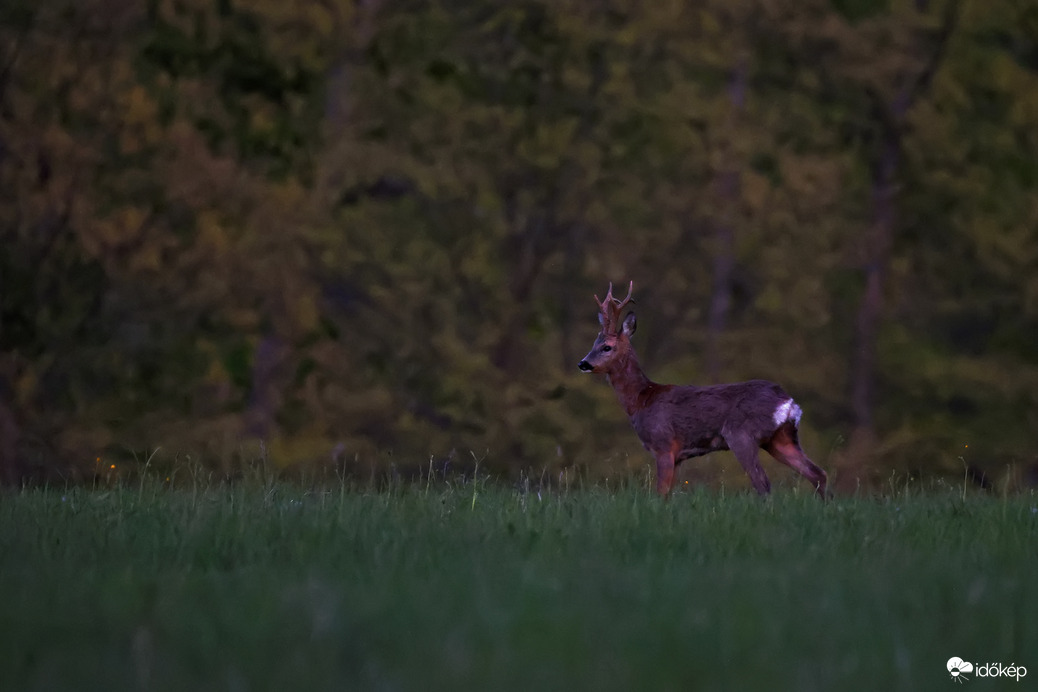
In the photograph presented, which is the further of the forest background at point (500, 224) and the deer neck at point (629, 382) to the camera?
the forest background at point (500, 224)

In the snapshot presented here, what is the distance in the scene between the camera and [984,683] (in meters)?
3.72

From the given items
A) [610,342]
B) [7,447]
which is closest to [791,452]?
[610,342]

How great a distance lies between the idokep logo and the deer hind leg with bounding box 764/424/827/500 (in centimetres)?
641

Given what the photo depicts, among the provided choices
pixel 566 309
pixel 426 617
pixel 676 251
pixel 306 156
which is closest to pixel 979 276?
pixel 676 251

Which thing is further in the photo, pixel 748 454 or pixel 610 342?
pixel 610 342

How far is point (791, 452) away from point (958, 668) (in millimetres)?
6751

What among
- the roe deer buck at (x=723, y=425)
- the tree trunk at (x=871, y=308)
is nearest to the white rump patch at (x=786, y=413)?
the roe deer buck at (x=723, y=425)

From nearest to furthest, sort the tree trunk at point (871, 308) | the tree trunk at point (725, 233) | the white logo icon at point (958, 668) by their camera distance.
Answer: the white logo icon at point (958, 668), the tree trunk at point (725, 233), the tree trunk at point (871, 308)

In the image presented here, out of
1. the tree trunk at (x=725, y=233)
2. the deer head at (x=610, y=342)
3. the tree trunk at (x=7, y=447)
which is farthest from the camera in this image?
the tree trunk at (x=725, y=233)

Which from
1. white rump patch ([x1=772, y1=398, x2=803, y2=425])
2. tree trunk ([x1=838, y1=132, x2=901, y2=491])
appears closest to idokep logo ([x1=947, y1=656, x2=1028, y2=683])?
white rump patch ([x1=772, y1=398, x2=803, y2=425])

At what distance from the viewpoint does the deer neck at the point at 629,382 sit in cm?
1138

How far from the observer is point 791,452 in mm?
10562

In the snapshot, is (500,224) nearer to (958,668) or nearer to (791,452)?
(791,452)

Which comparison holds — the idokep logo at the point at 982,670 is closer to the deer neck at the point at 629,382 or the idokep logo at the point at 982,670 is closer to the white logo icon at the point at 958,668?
the white logo icon at the point at 958,668
